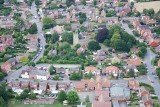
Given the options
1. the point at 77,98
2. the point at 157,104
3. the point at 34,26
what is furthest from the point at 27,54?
the point at 157,104

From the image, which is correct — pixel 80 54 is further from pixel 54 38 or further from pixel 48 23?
pixel 48 23

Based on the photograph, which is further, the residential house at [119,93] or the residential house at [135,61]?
the residential house at [135,61]

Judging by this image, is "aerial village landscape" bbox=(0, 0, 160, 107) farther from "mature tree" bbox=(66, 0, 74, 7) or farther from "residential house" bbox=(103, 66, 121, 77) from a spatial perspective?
"mature tree" bbox=(66, 0, 74, 7)

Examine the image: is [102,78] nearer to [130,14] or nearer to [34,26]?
[34,26]

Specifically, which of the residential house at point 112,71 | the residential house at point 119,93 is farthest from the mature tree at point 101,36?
the residential house at point 119,93

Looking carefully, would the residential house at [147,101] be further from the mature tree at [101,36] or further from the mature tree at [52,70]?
the mature tree at [101,36]

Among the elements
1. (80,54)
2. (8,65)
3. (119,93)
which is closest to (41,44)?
(80,54)
